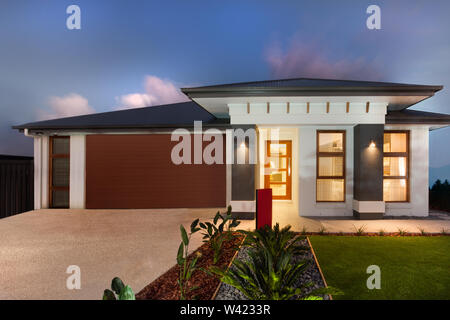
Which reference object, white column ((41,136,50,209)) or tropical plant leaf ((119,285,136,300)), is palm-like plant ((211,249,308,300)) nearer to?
tropical plant leaf ((119,285,136,300))

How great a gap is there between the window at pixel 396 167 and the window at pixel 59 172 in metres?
12.4

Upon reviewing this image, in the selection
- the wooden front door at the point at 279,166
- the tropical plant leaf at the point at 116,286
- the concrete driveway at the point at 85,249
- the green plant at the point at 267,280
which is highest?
the wooden front door at the point at 279,166

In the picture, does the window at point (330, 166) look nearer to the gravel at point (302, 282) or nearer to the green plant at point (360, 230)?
the green plant at point (360, 230)

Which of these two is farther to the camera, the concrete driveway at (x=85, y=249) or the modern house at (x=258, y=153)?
the modern house at (x=258, y=153)

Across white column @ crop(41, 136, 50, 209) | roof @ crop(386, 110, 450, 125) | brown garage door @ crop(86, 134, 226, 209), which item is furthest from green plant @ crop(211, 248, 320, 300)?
white column @ crop(41, 136, 50, 209)

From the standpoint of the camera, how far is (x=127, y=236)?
235 inches

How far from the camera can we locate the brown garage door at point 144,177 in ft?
31.1

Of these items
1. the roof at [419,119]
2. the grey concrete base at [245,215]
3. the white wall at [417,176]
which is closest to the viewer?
the grey concrete base at [245,215]

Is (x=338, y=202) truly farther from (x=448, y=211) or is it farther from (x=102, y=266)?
(x=102, y=266)

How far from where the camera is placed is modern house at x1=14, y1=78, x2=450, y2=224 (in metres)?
7.28

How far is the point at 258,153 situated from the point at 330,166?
266 centimetres

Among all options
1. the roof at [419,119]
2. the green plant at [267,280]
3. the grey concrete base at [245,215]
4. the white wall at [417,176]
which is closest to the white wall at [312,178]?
the roof at [419,119]

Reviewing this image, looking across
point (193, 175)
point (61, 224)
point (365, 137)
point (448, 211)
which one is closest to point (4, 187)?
point (61, 224)

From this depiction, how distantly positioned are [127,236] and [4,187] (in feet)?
18.9
